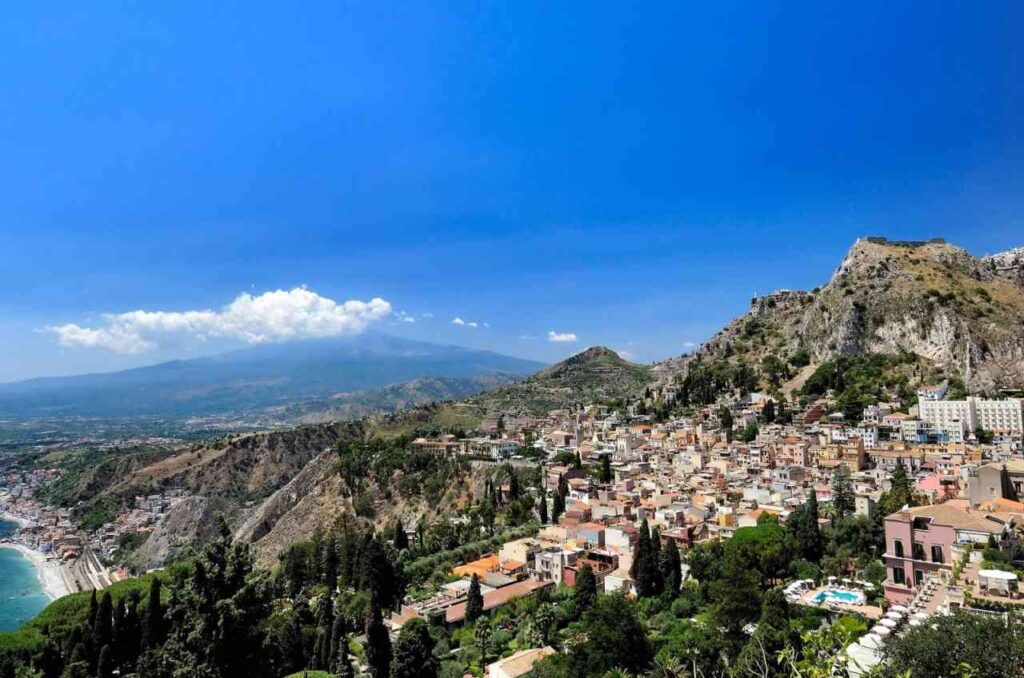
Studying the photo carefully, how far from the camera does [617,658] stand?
1945 cm

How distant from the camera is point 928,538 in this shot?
77.6 feet

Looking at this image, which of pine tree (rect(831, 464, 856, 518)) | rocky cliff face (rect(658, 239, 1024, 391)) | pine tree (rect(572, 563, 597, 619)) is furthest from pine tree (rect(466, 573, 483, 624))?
rocky cliff face (rect(658, 239, 1024, 391))

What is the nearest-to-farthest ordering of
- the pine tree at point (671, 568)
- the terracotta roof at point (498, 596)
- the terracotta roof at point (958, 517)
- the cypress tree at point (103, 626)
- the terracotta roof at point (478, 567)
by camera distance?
1. the terracotta roof at point (958, 517)
2. the pine tree at point (671, 568)
3. the terracotta roof at point (498, 596)
4. the cypress tree at point (103, 626)
5. the terracotta roof at point (478, 567)

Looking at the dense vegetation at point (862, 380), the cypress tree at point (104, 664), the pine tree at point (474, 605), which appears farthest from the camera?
the dense vegetation at point (862, 380)

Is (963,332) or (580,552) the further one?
(963,332)

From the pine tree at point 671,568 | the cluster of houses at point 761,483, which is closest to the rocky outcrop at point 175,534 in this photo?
the cluster of houses at point 761,483

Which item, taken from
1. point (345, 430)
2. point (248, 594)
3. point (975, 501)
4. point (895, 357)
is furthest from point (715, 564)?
point (345, 430)

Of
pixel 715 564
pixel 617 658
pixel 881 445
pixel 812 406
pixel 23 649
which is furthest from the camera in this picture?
pixel 812 406

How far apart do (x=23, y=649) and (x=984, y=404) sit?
2421 inches

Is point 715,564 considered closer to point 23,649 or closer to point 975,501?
point 975,501

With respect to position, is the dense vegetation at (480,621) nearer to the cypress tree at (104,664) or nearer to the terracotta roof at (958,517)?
the cypress tree at (104,664)

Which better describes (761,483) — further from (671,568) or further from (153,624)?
(153,624)

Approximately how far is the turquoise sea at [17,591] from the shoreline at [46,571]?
14.7 inches

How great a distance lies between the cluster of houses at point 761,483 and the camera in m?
24.4
